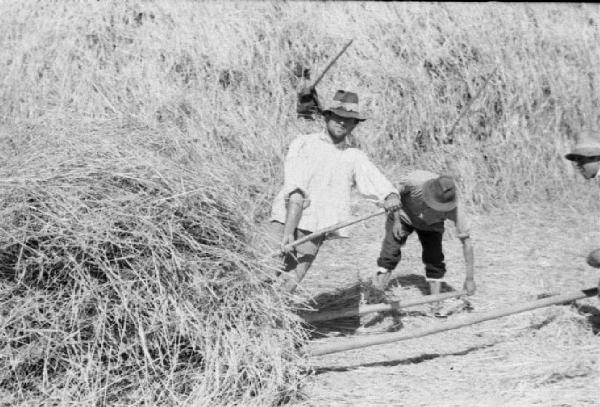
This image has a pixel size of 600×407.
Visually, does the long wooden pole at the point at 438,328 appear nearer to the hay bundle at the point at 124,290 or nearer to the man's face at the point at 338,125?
Result: the hay bundle at the point at 124,290

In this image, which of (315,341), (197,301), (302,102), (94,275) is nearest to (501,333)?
(315,341)

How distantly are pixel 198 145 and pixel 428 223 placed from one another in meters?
1.75

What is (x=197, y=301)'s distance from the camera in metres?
3.82

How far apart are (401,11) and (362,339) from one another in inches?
225

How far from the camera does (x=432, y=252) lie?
5.64 metres

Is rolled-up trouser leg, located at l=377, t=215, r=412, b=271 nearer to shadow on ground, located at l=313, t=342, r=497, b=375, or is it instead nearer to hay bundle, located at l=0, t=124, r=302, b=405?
shadow on ground, located at l=313, t=342, r=497, b=375

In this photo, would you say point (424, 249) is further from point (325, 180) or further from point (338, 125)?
point (338, 125)

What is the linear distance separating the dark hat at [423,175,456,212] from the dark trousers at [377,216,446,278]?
0.48 metres

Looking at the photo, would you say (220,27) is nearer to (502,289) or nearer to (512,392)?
(502,289)

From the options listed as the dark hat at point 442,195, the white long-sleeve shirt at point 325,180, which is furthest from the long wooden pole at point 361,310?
the dark hat at point 442,195

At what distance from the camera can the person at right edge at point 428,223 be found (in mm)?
5098

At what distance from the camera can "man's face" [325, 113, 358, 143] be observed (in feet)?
15.6

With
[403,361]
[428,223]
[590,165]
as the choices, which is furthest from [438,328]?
[590,165]

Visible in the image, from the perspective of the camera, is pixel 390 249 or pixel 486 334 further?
pixel 390 249
